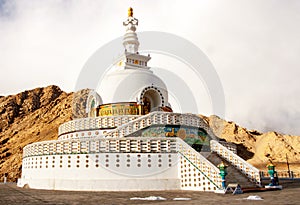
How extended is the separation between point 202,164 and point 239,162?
3.25 metres

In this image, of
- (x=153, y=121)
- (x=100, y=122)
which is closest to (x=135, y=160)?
(x=153, y=121)

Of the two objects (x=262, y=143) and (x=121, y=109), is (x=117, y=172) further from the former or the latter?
(x=262, y=143)

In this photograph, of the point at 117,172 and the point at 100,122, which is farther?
the point at 100,122

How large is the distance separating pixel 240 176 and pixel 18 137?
206ft

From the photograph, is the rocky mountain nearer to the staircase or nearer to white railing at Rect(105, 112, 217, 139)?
white railing at Rect(105, 112, 217, 139)

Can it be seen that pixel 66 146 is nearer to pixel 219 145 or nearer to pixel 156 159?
pixel 156 159

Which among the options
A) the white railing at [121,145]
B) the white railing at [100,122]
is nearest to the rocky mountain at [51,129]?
the white railing at [100,122]

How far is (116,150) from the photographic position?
48.2ft

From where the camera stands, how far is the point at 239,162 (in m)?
15.7

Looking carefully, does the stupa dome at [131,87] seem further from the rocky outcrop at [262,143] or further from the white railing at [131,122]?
the rocky outcrop at [262,143]

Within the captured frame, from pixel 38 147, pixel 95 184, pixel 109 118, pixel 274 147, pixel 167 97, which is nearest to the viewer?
pixel 95 184

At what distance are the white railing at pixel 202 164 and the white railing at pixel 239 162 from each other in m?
2.83

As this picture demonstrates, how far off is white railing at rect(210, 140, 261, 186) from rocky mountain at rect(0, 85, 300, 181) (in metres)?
34.4

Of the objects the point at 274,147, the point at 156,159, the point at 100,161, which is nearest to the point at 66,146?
the point at 100,161
